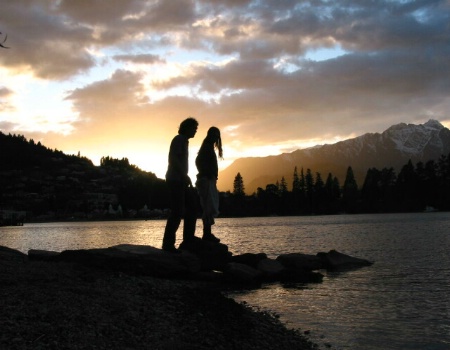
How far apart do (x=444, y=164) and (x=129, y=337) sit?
569ft

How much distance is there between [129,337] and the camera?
7.82 m

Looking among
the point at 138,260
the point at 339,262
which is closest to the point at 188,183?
the point at 138,260

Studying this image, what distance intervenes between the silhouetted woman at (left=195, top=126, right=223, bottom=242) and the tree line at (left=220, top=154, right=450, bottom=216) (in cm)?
15984

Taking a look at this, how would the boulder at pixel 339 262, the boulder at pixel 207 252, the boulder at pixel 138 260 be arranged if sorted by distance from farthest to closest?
the boulder at pixel 339 262
the boulder at pixel 207 252
the boulder at pixel 138 260

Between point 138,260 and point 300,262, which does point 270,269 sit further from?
point 138,260

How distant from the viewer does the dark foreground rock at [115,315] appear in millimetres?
7266

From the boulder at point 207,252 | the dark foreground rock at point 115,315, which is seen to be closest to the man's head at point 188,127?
the boulder at point 207,252

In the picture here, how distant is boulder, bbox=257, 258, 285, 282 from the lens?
19300mm

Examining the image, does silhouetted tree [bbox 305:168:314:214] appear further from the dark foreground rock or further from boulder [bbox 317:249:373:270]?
the dark foreground rock

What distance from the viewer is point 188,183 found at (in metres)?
14.6

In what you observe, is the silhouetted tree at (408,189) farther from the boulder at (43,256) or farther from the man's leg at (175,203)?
the boulder at (43,256)

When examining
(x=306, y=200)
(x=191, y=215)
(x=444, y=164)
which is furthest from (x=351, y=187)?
(x=191, y=215)

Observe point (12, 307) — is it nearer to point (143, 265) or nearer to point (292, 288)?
point (143, 265)

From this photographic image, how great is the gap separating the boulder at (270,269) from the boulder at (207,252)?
2167 millimetres
